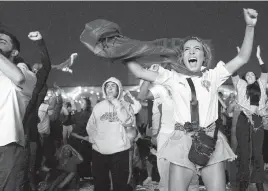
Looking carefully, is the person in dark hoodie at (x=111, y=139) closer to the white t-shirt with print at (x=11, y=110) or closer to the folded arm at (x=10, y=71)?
the white t-shirt with print at (x=11, y=110)

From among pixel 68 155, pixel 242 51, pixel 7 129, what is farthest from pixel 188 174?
pixel 68 155

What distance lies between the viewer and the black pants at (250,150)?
6.91 m

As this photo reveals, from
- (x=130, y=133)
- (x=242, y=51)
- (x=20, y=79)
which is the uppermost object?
(x=242, y=51)

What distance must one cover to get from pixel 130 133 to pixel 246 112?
2147 millimetres

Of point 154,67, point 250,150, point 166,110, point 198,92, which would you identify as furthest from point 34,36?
point 250,150

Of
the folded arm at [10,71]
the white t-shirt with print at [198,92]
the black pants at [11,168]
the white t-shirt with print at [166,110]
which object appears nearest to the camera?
the folded arm at [10,71]

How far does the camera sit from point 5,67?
3.21 meters

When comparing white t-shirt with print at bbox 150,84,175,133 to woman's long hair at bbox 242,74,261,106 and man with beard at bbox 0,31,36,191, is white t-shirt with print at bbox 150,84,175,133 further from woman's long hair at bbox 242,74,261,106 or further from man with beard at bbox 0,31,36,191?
man with beard at bbox 0,31,36,191

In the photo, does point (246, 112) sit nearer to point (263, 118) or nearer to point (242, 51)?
point (263, 118)

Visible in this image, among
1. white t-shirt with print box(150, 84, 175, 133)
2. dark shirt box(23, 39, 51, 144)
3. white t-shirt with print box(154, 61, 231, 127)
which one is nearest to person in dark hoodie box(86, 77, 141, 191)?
white t-shirt with print box(150, 84, 175, 133)

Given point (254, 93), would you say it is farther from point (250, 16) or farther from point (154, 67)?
point (250, 16)

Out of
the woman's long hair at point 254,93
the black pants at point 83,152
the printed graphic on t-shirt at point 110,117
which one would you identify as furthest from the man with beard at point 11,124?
the black pants at point 83,152

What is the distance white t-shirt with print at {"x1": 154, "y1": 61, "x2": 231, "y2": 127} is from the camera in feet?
11.6

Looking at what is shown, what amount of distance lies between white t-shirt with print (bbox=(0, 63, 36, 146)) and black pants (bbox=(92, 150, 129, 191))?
264cm
